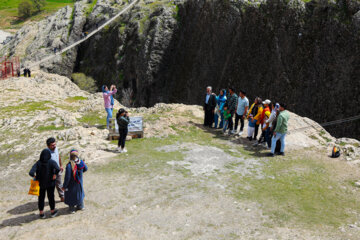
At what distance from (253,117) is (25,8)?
489 feet

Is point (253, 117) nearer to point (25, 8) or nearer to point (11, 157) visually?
point (11, 157)

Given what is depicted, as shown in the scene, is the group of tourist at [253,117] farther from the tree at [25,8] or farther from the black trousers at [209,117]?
the tree at [25,8]

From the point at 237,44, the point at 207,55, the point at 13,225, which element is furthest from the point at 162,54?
the point at 13,225

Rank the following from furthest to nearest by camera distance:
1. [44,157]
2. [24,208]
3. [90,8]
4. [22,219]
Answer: [90,8]
[24,208]
[22,219]
[44,157]

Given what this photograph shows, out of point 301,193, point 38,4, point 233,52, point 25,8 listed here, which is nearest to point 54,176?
point 301,193

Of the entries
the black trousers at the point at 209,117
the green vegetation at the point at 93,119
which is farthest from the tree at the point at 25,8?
the black trousers at the point at 209,117

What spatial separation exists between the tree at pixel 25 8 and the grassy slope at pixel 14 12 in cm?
342

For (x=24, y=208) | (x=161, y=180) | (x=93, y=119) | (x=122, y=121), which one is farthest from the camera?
(x=93, y=119)

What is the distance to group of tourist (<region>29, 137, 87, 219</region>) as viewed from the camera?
29.2 ft

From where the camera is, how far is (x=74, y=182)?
31.1 feet

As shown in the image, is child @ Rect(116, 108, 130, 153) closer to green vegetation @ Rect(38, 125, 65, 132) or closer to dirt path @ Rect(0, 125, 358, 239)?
dirt path @ Rect(0, 125, 358, 239)

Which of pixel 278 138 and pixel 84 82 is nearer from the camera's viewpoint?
pixel 278 138

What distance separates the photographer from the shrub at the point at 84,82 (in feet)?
225

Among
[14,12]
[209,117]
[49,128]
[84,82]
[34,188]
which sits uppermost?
[14,12]
